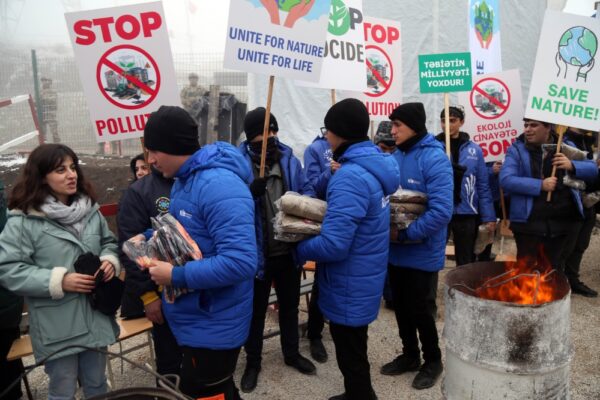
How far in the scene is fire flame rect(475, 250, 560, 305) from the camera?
2818mm

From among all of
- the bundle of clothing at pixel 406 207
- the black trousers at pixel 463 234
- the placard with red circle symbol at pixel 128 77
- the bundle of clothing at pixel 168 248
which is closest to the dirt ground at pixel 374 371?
the black trousers at pixel 463 234

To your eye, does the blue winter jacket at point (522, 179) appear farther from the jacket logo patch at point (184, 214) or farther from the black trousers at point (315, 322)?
the jacket logo patch at point (184, 214)

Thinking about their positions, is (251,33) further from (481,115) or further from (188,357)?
(481,115)

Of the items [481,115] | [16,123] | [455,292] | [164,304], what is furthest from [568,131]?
[16,123]

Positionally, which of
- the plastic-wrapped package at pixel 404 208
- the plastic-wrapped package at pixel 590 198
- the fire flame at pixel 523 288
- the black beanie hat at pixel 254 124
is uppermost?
the black beanie hat at pixel 254 124

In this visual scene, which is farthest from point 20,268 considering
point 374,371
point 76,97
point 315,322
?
point 76,97

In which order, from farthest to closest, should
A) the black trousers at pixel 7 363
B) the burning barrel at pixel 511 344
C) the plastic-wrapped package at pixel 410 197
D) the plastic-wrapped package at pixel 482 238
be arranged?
the plastic-wrapped package at pixel 482 238
the plastic-wrapped package at pixel 410 197
the black trousers at pixel 7 363
the burning barrel at pixel 511 344

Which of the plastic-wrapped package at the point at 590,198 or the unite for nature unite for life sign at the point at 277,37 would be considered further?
the plastic-wrapped package at the point at 590,198

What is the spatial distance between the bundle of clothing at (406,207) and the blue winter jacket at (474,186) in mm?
1901

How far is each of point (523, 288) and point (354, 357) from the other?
113 centimetres

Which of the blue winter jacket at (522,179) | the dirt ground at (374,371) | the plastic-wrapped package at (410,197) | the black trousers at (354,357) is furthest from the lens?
the blue winter jacket at (522,179)

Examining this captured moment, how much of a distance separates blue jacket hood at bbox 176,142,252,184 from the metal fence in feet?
25.6

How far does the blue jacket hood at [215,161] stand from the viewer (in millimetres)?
2334

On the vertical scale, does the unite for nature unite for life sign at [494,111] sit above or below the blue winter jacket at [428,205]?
above
